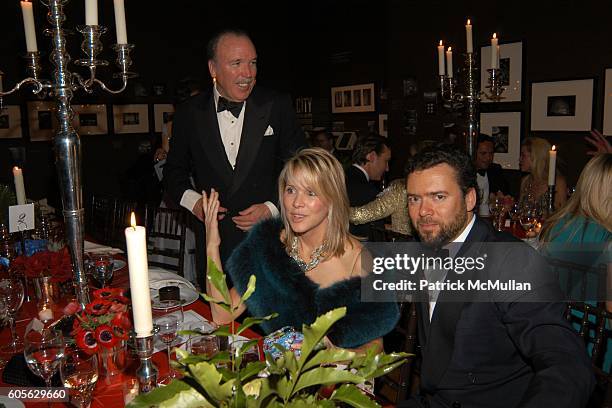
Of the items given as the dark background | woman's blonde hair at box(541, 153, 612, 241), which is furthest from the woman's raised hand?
the dark background

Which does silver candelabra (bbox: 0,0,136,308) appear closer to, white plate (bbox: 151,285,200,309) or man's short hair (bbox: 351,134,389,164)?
white plate (bbox: 151,285,200,309)

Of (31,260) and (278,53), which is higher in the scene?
(278,53)

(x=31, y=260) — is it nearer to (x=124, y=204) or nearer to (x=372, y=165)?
(x=124, y=204)

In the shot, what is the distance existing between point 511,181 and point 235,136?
3.79 metres

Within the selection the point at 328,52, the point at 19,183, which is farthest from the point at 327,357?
the point at 328,52

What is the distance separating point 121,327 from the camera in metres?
1.49

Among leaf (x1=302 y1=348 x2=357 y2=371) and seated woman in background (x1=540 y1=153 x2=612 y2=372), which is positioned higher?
leaf (x1=302 y1=348 x2=357 y2=371)

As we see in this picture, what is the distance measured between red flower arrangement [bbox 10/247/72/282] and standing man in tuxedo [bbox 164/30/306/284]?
81 centimetres

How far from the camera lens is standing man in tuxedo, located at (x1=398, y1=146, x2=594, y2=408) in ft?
4.39

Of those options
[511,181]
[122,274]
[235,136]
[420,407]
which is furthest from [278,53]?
[420,407]

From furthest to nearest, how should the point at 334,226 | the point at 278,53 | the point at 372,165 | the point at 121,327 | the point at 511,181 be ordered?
the point at 278,53 < the point at 511,181 < the point at 372,165 < the point at 334,226 < the point at 121,327

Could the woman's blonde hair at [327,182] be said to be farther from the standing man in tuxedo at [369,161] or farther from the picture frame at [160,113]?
the picture frame at [160,113]

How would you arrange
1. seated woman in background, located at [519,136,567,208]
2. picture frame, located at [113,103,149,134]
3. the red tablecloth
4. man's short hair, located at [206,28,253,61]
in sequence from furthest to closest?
picture frame, located at [113,103,149,134] < seated woman in background, located at [519,136,567,208] < man's short hair, located at [206,28,253,61] < the red tablecloth

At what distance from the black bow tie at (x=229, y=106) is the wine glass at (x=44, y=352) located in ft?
5.93
